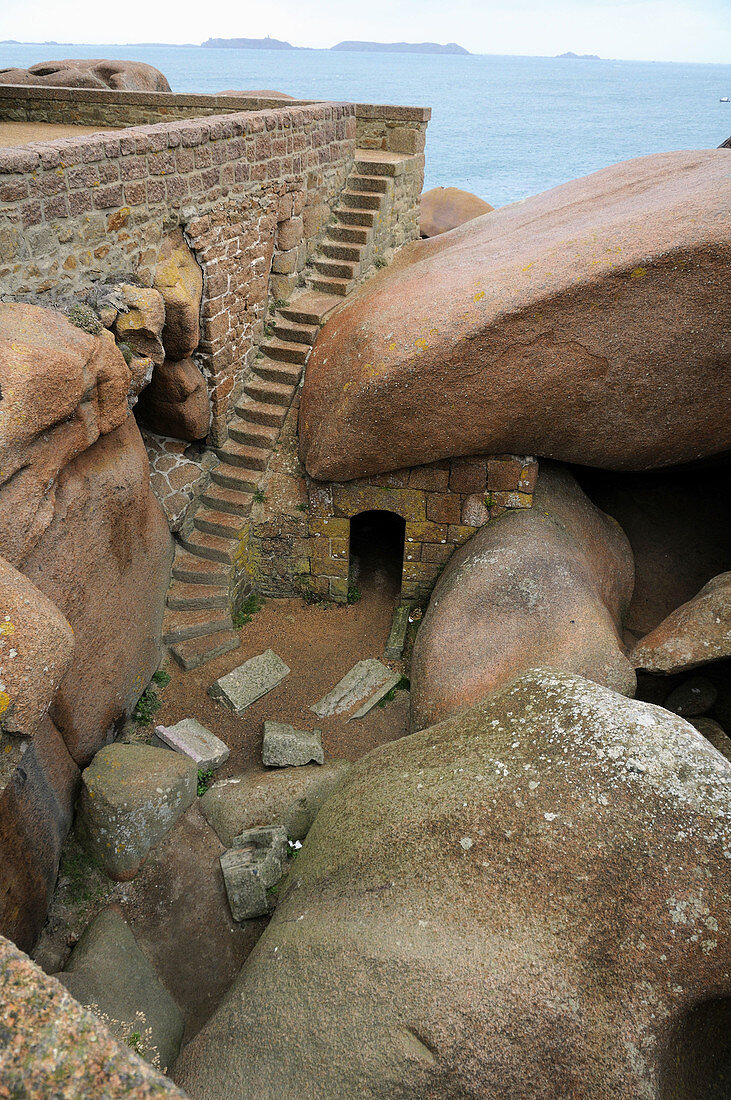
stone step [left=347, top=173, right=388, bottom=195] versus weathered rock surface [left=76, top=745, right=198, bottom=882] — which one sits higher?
stone step [left=347, top=173, right=388, bottom=195]

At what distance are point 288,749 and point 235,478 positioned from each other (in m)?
2.92

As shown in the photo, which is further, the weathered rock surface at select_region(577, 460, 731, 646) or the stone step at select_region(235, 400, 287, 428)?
the weathered rock surface at select_region(577, 460, 731, 646)

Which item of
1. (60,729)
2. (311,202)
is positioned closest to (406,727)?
(60,729)

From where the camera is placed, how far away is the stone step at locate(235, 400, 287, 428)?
7512mm

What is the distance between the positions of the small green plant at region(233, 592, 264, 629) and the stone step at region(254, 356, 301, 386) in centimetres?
227

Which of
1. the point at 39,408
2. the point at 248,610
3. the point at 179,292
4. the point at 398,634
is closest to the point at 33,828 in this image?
the point at 39,408

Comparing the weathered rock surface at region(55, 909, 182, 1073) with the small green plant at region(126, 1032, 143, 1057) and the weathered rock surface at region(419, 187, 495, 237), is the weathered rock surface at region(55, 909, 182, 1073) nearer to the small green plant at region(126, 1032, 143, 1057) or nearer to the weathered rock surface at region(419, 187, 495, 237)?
the small green plant at region(126, 1032, 143, 1057)

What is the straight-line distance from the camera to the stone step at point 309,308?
7.78 m

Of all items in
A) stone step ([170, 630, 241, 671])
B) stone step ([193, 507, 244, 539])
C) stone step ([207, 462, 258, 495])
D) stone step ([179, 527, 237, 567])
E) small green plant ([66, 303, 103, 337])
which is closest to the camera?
small green plant ([66, 303, 103, 337])

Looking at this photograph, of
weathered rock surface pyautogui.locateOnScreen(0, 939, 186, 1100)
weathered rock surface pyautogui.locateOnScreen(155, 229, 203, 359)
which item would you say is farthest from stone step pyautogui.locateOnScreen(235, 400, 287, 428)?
weathered rock surface pyautogui.locateOnScreen(0, 939, 186, 1100)

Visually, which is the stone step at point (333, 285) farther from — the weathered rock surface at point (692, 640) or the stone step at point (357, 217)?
the weathered rock surface at point (692, 640)

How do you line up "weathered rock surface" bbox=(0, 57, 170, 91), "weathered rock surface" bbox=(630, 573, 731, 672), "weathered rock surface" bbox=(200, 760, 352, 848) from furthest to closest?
1. "weathered rock surface" bbox=(0, 57, 170, 91)
2. "weathered rock surface" bbox=(630, 573, 731, 672)
3. "weathered rock surface" bbox=(200, 760, 352, 848)

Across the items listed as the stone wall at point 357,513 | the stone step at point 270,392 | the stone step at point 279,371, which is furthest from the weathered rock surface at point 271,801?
the stone step at point 279,371

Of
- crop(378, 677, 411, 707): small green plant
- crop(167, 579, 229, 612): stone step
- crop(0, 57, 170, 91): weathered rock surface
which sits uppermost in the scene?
crop(0, 57, 170, 91): weathered rock surface
